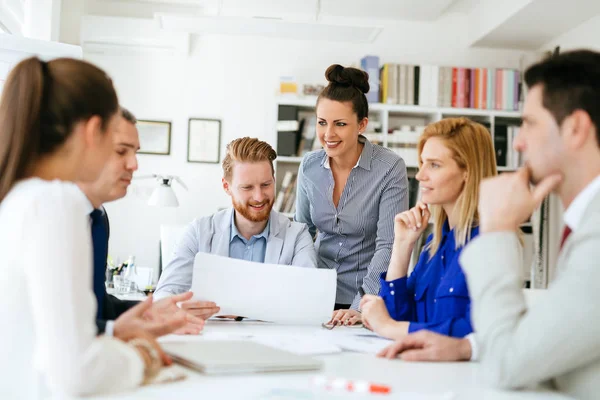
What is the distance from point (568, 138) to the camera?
1.16 m

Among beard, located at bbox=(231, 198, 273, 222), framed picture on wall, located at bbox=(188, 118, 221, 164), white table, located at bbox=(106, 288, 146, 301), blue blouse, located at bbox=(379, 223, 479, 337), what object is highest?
framed picture on wall, located at bbox=(188, 118, 221, 164)

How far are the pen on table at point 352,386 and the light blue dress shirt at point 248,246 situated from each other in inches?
53.3

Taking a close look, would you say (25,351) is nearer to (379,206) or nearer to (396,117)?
(379,206)

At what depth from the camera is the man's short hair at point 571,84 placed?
114 centimetres

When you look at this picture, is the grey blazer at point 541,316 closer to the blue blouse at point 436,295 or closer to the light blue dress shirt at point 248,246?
the blue blouse at point 436,295

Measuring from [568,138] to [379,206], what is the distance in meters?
1.47

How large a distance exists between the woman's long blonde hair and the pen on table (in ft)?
2.39

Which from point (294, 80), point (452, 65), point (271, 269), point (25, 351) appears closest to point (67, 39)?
point (294, 80)

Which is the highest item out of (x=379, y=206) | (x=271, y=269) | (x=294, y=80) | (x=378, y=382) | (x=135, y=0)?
(x=135, y=0)

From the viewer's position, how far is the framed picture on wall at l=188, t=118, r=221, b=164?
523cm

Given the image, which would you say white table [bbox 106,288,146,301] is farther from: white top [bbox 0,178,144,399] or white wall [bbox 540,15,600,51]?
white wall [bbox 540,15,600,51]

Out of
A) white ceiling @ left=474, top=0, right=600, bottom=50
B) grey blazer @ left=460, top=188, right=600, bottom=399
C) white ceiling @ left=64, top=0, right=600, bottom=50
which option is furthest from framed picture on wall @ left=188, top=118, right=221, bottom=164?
grey blazer @ left=460, top=188, right=600, bottom=399

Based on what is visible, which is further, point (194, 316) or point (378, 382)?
point (194, 316)

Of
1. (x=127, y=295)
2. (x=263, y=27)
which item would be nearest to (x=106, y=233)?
(x=127, y=295)
